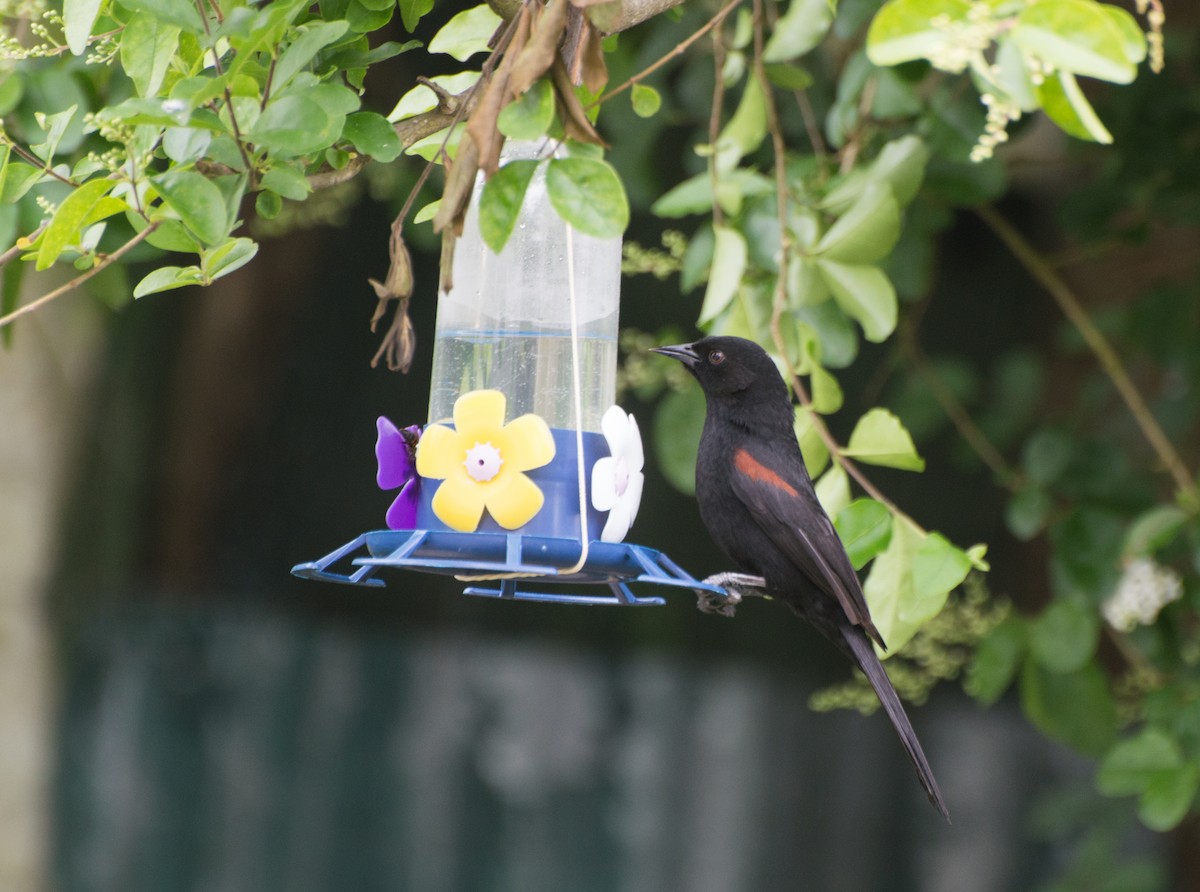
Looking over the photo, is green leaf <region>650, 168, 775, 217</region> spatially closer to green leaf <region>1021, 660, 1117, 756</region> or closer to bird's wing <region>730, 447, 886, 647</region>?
bird's wing <region>730, 447, 886, 647</region>

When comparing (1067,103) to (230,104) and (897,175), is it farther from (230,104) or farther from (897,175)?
(897,175)

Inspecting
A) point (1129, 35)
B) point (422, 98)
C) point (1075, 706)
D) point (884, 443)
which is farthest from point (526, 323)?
point (1075, 706)

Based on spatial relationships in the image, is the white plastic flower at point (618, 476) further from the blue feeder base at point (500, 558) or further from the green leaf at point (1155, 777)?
the green leaf at point (1155, 777)

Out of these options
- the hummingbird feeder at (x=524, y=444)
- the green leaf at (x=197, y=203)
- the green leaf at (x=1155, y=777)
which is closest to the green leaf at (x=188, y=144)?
the green leaf at (x=197, y=203)

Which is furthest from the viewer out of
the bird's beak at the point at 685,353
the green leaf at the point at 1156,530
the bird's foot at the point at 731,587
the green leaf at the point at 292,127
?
the green leaf at the point at 1156,530

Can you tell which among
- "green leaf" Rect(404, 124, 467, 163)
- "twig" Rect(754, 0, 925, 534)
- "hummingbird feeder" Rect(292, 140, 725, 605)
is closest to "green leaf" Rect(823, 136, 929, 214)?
"twig" Rect(754, 0, 925, 534)

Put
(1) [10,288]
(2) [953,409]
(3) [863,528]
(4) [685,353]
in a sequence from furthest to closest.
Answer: (2) [953,409], (4) [685,353], (1) [10,288], (3) [863,528]

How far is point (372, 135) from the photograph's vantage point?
208 cm

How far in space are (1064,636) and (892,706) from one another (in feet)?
3.84

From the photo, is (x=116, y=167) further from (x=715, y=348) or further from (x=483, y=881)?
(x=483, y=881)

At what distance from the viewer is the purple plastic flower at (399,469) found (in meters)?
2.54

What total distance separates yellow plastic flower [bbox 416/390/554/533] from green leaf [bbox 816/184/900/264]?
82 centimetres

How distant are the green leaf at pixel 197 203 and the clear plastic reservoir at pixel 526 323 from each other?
0.86 metres

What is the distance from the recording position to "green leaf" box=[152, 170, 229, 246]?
1923mm
